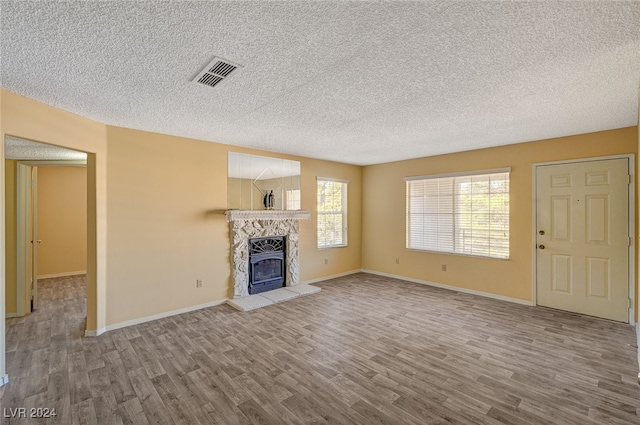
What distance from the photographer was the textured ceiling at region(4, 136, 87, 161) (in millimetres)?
3403

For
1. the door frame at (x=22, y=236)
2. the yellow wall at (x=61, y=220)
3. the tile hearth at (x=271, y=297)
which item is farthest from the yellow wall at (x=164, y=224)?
the yellow wall at (x=61, y=220)

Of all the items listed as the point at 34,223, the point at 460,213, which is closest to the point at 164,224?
the point at 34,223

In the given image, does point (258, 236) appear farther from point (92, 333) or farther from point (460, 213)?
point (460, 213)

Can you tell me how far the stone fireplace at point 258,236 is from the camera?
4566mm

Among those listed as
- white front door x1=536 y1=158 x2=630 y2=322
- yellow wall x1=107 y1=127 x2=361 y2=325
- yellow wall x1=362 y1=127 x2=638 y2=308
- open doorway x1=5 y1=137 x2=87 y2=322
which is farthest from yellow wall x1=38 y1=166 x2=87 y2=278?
white front door x1=536 y1=158 x2=630 y2=322

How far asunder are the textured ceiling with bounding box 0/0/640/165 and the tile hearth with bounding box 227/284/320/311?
104 inches

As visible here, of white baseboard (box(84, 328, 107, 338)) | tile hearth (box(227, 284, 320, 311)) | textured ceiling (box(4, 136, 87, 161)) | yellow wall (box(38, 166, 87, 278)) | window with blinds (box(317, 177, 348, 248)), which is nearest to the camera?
white baseboard (box(84, 328, 107, 338))

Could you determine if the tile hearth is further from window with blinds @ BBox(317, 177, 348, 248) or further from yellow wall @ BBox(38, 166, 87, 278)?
yellow wall @ BBox(38, 166, 87, 278)

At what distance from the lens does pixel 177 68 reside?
209 centimetres

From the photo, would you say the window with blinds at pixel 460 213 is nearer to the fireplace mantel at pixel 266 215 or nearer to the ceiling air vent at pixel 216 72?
the fireplace mantel at pixel 266 215

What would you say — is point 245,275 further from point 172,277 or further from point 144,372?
point 144,372

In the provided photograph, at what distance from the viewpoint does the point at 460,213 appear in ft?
16.7

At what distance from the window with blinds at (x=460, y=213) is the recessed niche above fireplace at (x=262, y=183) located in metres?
2.47

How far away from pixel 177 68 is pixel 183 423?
8.40 ft
